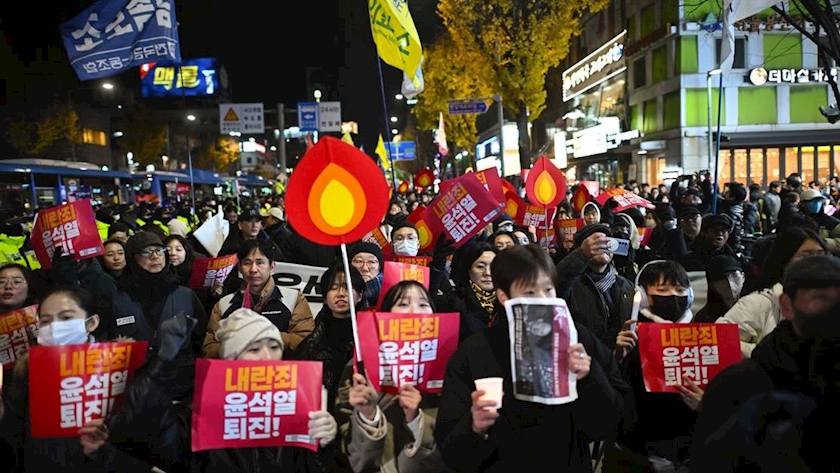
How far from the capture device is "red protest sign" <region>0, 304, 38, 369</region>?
4.21 m

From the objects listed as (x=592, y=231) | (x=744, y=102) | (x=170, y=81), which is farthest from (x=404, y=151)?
(x=592, y=231)

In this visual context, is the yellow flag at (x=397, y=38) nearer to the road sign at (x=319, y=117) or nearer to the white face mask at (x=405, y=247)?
the white face mask at (x=405, y=247)

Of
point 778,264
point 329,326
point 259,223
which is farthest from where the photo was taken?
point 259,223

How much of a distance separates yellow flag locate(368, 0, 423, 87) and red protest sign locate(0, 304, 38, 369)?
6.41 meters

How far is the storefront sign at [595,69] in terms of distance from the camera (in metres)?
39.7

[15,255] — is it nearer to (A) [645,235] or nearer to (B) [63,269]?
(B) [63,269]

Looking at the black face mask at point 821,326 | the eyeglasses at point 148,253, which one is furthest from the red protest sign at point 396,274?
the black face mask at point 821,326

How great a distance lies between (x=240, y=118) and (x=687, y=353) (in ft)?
77.5

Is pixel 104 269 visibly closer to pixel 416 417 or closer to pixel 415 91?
pixel 416 417

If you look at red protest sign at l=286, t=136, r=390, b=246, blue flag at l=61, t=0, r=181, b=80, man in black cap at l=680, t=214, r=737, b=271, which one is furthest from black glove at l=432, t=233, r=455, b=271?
blue flag at l=61, t=0, r=181, b=80

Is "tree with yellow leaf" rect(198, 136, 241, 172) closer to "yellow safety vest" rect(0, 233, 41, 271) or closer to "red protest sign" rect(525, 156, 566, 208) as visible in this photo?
"yellow safety vest" rect(0, 233, 41, 271)

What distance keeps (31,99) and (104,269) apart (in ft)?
131

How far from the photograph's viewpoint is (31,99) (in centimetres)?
4094

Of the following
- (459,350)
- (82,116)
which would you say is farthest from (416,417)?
(82,116)
